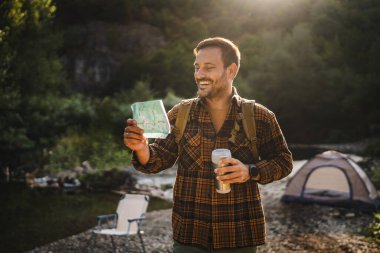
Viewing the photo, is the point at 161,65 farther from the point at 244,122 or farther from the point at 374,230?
the point at 244,122

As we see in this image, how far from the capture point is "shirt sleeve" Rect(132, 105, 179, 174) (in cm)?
232

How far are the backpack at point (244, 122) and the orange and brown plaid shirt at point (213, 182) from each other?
0.02 metres

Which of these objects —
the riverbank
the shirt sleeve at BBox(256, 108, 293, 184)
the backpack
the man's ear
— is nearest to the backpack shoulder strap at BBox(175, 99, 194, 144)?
the backpack

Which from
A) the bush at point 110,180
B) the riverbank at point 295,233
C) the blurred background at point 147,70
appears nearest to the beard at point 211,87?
the riverbank at point 295,233

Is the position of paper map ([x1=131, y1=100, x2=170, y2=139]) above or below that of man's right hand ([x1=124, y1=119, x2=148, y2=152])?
above

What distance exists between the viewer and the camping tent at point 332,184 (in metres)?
9.76

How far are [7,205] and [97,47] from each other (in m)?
28.2

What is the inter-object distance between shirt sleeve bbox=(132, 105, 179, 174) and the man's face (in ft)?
0.79

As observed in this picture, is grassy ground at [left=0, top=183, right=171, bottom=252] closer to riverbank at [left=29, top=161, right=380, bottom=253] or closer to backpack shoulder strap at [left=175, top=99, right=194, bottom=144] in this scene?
riverbank at [left=29, top=161, right=380, bottom=253]

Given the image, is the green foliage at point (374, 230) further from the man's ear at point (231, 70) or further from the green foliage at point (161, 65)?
the green foliage at point (161, 65)

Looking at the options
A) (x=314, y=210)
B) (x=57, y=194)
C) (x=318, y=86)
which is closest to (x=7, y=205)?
(x=57, y=194)

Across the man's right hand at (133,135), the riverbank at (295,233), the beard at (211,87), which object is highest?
the beard at (211,87)

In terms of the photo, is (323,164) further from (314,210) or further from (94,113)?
(94,113)

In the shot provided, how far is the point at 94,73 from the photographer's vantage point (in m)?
36.2
